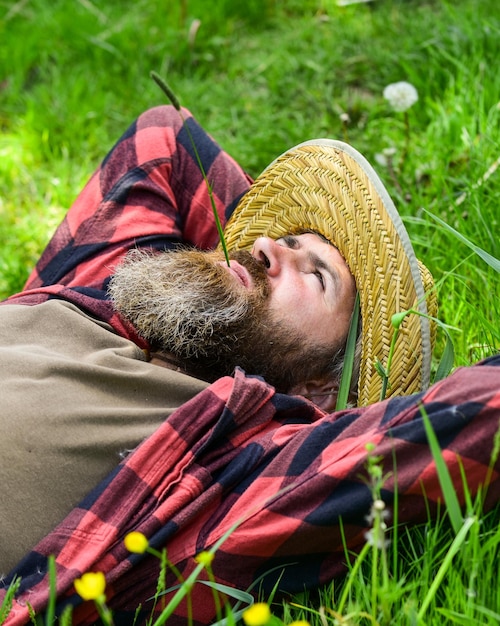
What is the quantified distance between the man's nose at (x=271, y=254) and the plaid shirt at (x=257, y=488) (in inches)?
19.5

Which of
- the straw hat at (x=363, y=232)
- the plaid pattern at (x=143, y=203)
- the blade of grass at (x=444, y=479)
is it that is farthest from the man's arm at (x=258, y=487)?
the plaid pattern at (x=143, y=203)

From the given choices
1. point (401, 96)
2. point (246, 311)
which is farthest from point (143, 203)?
point (401, 96)

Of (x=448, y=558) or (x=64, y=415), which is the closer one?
(x=448, y=558)

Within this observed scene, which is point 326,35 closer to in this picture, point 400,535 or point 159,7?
point 159,7

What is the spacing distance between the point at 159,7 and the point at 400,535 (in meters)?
3.56

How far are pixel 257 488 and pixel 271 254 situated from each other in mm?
820

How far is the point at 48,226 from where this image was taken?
339 centimetres

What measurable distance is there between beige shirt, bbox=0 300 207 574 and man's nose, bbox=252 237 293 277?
45 cm

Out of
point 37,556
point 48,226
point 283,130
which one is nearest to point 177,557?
point 37,556

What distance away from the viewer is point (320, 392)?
89.8 inches

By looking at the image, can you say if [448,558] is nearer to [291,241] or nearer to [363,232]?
[363,232]

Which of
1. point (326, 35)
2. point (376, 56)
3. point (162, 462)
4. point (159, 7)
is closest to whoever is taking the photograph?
point (162, 462)

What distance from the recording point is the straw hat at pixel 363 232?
6.42 ft

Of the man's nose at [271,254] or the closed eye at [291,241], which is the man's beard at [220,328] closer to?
the man's nose at [271,254]
